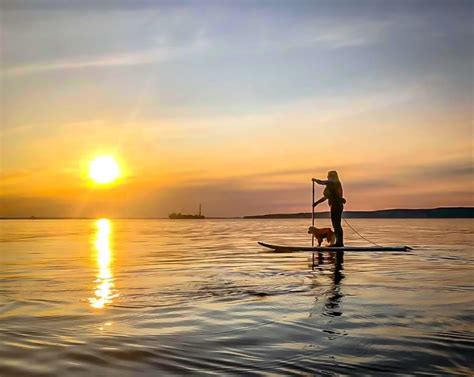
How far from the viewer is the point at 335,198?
23.6m

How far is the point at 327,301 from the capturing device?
10195 mm

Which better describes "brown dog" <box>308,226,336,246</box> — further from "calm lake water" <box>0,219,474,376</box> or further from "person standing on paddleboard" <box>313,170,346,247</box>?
"calm lake water" <box>0,219,474,376</box>

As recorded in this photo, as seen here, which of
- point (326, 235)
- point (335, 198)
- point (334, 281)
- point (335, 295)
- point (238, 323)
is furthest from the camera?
point (326, 235)

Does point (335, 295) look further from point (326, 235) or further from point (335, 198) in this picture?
point (326, 235)

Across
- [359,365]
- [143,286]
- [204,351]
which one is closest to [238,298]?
[143,286]

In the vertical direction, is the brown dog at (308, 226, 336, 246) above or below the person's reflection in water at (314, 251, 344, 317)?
above

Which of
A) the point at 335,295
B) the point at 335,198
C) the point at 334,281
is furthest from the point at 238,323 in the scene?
the point at 335,198

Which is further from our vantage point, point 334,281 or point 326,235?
point 326,235

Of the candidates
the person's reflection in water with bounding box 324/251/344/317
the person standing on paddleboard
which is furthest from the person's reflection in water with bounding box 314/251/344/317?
the person standing on paddleboard

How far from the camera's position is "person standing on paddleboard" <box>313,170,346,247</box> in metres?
23.4

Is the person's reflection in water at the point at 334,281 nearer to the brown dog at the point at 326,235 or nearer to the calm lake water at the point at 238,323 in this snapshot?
the calm lake water at the point at 238,323

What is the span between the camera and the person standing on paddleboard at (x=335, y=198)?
2341 centimetres

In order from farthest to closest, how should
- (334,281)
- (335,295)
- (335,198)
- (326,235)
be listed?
(326,235), (335,198), (334,281), (335,295)

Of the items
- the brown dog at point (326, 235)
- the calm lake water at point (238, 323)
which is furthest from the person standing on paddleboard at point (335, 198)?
the calm lake water at point (238, 323)
